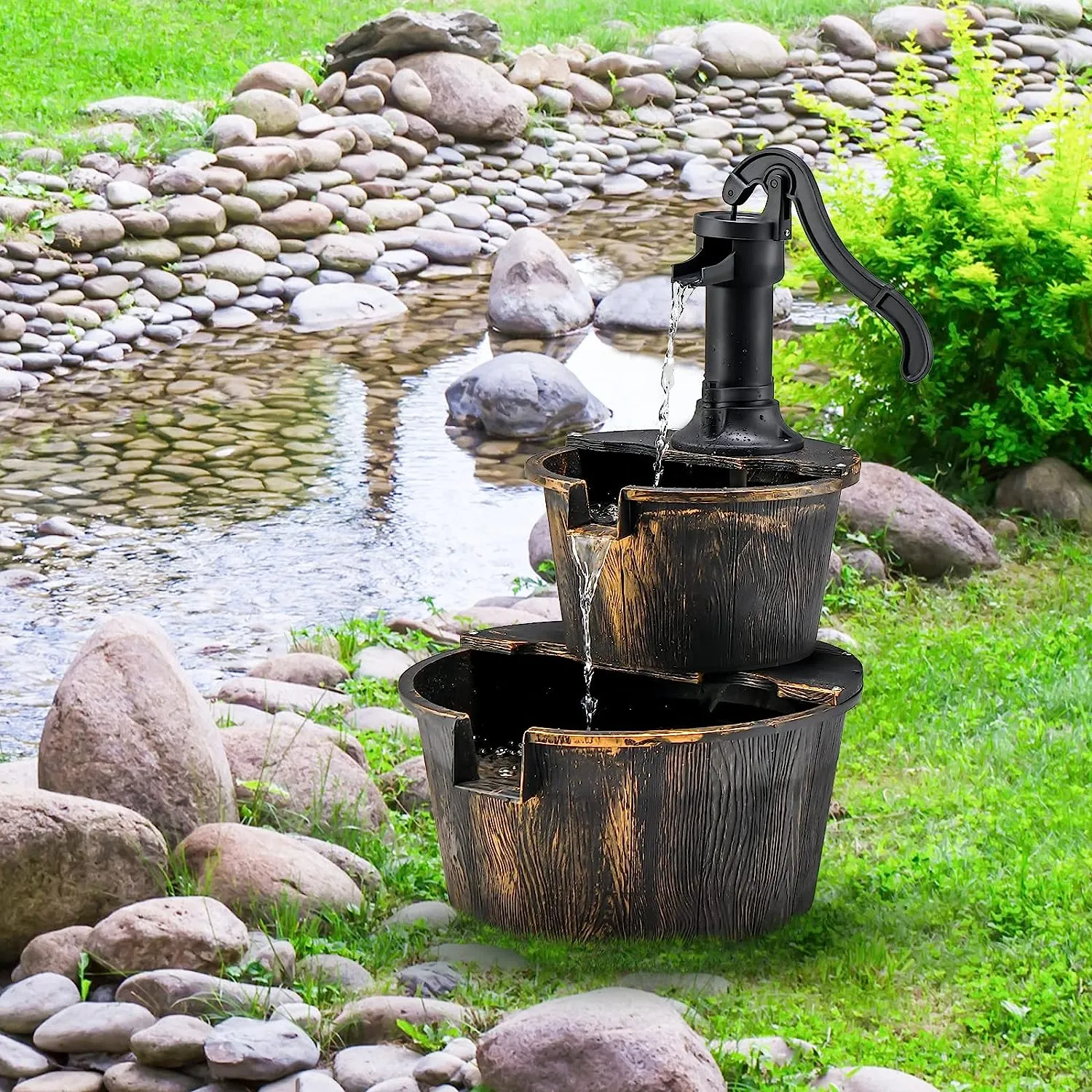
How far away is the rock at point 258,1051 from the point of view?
2.20 metres

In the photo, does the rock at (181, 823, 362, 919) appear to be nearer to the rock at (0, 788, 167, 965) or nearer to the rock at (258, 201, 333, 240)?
Result: the rock at (0, 788, 167, 965)

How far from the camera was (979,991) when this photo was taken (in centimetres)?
256

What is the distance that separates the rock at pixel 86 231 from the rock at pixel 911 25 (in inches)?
405

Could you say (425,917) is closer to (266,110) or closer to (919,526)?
(919,526)

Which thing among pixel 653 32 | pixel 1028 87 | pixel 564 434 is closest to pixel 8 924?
pixel 564 434

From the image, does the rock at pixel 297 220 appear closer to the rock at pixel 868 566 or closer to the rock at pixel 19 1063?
the rock at pixel 868 566

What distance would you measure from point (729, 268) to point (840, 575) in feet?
7.48

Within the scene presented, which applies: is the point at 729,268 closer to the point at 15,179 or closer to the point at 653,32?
the point at 15,179

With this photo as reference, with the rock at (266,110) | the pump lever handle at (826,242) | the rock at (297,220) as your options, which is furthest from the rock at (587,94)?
the pump lever handle at (826,242)

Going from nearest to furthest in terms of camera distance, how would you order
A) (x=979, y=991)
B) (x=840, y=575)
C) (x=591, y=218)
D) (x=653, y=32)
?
(x=979, y=991) < (x=840, y=575) < (x=591, y=218) < (x=653, y=32)

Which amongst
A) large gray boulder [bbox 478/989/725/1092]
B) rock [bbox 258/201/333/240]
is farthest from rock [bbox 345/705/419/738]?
rock [bbox 258/201/333/240]

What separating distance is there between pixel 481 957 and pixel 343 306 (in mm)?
8149

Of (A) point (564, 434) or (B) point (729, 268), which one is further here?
(A) point (564, 434)

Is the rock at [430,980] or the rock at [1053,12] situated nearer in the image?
the rock at [430,980]
